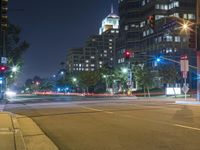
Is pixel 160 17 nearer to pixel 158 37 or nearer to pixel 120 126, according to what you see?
pixel 158 37

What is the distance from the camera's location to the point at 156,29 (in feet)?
439

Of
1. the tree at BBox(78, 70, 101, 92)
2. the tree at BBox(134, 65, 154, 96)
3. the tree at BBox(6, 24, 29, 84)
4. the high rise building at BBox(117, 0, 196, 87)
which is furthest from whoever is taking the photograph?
the tree at BBox(78, 70, 101, 92)

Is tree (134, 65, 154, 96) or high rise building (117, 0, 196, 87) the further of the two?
high rise building (117, 0, 196, 87)

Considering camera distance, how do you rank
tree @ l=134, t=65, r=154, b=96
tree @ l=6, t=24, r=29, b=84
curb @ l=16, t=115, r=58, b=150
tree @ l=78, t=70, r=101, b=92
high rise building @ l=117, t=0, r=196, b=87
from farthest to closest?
1. tree @ l=78, t=70, r=101, b=92
2. high rise building @ l=117, t=0, r=196, b=87
3. tree @ l=134, t=65, r=154, b=96
4. tree @ l=6, t=24, r=29, b=84
5. curb @ l=16, t=115, r=58, b=150

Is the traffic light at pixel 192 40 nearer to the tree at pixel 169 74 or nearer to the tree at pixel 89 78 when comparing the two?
the tree at pixel 169 74

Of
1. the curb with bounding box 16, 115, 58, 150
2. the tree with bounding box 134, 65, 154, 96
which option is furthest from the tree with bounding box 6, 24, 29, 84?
the curb with bounding box 16, 115, 58, 150

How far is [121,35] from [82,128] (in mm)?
152811

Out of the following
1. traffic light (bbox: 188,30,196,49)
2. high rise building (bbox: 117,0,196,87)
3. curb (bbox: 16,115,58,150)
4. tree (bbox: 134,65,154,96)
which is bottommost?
curb (bbox: 16,115,58,150)

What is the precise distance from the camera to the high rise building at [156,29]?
130 m

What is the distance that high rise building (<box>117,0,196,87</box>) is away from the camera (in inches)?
5098

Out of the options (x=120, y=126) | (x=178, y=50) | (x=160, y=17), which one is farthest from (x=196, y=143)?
(x=160, y=17)

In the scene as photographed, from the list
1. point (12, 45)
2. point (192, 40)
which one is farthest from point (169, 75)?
point (192, 40)

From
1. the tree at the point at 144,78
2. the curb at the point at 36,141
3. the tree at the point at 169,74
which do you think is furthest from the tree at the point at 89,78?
the curb at the point at 36,141

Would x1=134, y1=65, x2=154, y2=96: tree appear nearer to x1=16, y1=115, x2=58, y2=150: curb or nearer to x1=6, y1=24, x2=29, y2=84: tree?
x1=6, y1=24, x2=29, y2=84: tree
